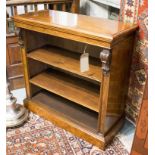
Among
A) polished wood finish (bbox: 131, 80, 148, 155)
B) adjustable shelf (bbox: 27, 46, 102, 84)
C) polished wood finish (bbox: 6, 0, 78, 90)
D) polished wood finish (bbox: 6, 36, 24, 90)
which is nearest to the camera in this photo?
polished wood finish (bbox: 131, 80, 148, 155)

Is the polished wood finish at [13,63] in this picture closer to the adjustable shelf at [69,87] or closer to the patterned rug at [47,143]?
the adjustable shelf at [69,87]

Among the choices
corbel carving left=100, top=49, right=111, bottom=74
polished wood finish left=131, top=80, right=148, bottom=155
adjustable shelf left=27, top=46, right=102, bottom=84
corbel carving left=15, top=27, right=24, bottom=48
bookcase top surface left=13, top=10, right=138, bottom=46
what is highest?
bookcase top surface left=13, top=10, right=138, bottom=46

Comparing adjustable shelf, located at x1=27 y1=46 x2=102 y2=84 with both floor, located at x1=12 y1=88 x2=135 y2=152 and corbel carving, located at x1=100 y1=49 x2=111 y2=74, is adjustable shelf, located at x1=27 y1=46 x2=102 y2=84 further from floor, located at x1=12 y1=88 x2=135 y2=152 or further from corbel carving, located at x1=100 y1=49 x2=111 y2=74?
floor, located at x1=12 y1=88 x2=135 y2=152

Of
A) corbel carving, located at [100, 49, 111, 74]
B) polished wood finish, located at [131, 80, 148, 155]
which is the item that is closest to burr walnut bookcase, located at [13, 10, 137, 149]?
corbel carving, located at [100, 49, 111, 74]

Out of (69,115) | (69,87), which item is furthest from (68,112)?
(69,87)

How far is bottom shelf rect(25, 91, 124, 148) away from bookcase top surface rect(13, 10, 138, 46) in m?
0.63

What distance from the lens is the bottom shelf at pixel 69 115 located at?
1.67 meters

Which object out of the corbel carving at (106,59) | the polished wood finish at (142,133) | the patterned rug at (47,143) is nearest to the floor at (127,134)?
the patterned rug at (47,143)

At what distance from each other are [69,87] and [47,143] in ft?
1.61

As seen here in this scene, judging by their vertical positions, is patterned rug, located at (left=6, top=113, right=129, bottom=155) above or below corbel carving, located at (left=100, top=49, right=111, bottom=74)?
below

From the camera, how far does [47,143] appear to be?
5.59 feet

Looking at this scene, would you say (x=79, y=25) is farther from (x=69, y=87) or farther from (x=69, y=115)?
(x=69, y=115)

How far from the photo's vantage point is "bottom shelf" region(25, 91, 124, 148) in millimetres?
1671
